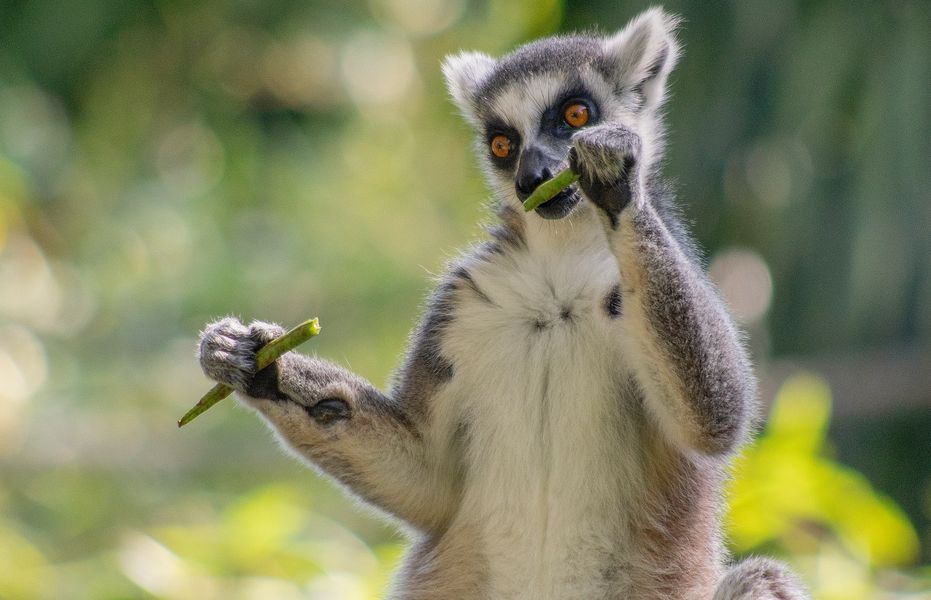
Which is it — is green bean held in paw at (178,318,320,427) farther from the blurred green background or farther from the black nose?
the blurred green background

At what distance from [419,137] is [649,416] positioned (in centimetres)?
1558

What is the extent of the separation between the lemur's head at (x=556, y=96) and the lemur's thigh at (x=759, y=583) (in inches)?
52.8

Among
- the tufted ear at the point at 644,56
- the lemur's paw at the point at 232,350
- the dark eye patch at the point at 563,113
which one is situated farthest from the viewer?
the tufted ear at the point at 644,56

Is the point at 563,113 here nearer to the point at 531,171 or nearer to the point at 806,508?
the point at 531,171

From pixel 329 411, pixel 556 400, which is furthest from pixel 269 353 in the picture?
pixel 556 400

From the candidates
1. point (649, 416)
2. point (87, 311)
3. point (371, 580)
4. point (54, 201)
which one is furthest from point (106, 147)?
point (649, 416)

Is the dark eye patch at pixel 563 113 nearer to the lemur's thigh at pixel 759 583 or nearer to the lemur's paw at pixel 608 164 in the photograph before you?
the lemur's paw at pixel 608 164

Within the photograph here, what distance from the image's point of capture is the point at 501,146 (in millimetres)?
4996

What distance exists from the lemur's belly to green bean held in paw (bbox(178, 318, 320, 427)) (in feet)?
2.56

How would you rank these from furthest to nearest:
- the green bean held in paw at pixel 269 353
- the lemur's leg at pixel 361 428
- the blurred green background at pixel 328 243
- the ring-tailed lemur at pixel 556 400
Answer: the blurred green background at pixel 328 243
the lemur's leg at pixel 361 428
the ring-tailed lemur at pixel 556 400
the green bean held in paw at pixel 269 353

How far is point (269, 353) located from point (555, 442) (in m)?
0.98

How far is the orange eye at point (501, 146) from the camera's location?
4977 mm

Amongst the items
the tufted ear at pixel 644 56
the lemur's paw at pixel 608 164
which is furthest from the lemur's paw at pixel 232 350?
the tufted ear at pixel 644 56

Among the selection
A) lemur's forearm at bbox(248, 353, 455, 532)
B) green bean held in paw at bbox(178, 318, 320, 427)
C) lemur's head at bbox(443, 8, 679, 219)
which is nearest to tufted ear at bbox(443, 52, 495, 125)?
lemur's head at bbox(443, 8, 679, 219)
